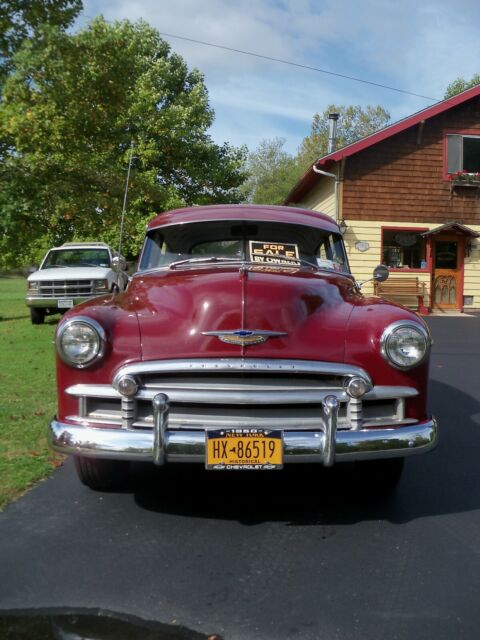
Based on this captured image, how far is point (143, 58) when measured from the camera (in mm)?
23328

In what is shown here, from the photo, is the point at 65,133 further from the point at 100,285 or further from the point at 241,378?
the point at 241,378

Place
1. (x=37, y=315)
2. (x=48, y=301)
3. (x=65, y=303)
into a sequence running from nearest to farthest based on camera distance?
(x=65, y=303)
(x=48, y=301)
(x=37, y=315)

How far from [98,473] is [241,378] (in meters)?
1.17

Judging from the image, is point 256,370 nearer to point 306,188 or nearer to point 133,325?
point 133,325

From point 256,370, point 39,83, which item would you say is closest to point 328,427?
point 256,370

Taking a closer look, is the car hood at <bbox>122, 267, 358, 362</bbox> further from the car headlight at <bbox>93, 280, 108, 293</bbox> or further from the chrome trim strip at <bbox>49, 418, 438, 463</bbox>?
the car headlight at <bbox>93, 280, 108, 293</bbox>

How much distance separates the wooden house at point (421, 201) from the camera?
1692 centimetres

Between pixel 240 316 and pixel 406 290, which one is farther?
pixel 406 290

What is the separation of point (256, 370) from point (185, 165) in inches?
846

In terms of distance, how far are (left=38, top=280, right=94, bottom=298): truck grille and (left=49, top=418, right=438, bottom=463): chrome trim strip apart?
30.2 ft

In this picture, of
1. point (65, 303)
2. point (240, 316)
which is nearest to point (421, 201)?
point (65, 303)

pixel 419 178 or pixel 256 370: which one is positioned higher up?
pixel 419 178

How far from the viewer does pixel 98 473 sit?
3.72 metres

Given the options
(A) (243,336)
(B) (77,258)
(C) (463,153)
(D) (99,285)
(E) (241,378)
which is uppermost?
(C) (463,153)
